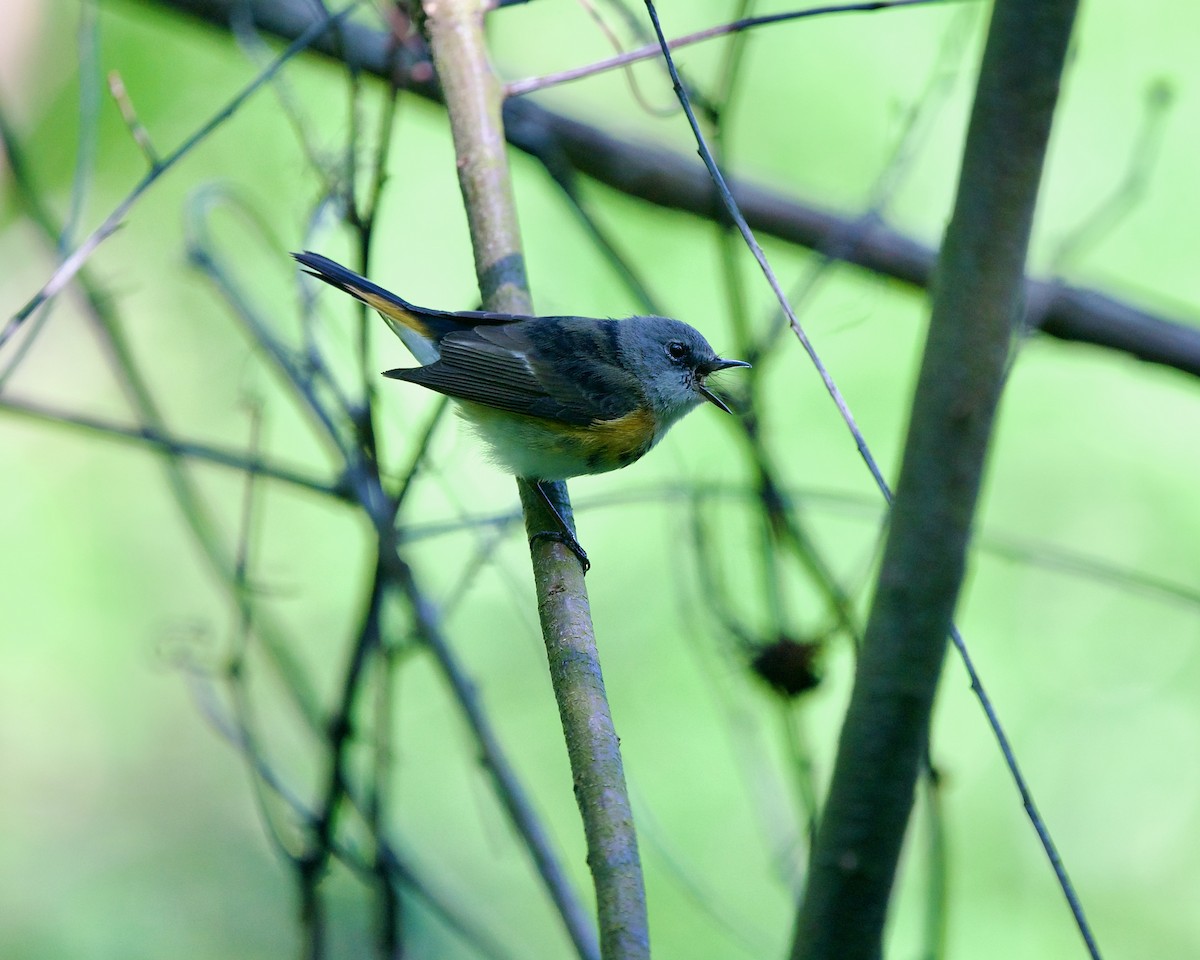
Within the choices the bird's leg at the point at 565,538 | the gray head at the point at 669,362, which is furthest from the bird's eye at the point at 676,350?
the bird's leg at the point at 565,538

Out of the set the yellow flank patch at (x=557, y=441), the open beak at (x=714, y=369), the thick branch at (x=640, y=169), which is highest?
the thick branch at (x=640, y=169)

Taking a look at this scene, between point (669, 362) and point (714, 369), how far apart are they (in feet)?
0.47

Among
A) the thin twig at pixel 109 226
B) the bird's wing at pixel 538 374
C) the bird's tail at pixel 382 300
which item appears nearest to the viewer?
the thin twig at pixel 109 226

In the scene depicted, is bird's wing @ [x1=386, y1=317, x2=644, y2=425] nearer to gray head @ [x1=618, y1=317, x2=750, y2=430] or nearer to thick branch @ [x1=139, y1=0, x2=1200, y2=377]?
gray head @ [x1=618, y1=317, x2=750, y2=430]

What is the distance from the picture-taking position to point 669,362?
3541mm

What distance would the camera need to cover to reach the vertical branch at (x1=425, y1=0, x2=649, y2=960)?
155cm

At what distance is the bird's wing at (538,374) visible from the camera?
3215 millimetres

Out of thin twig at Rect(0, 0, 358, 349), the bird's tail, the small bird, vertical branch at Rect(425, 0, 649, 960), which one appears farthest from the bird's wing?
thin twig at Rect(0, 0, 358, 349)

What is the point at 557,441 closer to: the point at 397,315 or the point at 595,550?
the point at 397,315

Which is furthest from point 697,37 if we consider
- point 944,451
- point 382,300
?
point 944,451

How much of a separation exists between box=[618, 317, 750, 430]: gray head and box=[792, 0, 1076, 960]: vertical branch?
2.11 meters

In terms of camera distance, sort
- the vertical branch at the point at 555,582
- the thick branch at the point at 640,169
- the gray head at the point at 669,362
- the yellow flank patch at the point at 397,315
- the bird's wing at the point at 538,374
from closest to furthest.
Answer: the vertical branch at the point at 555,582 < the bird's wing at the point at 538,374 < the yellow flank patch at the point at 397,315 < the gray head at the point at 669,362 < the thick branch at the point at 640,169

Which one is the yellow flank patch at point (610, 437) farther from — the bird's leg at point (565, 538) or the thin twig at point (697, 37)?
the thin twig at point (697, 37)

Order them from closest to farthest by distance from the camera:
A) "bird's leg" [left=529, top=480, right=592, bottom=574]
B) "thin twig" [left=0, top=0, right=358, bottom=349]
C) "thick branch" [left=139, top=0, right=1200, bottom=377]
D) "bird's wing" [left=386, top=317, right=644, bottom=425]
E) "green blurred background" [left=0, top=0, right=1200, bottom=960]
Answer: "thin twig" [left=0, top=0, right=358, bottom=349], "bird's leg" [left=529, top=480, right=592, bottom=574], "bird's wing" [left=386, top=317, right=644, bottom=425], "thick branch" [left=139, top=0, right=1200, bottom=377], "green blurred background" [left=0, top=0, right=1200, bottom=960]
